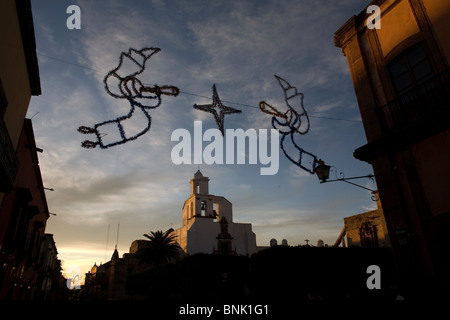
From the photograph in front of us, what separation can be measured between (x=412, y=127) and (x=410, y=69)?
7.09ft

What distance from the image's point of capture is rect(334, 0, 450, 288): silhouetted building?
725 cm

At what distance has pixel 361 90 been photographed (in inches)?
394

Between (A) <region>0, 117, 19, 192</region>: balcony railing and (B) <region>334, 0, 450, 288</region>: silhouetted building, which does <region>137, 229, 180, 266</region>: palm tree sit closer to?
(A) <region>0, 117, 19, 192</region>: balcony railing

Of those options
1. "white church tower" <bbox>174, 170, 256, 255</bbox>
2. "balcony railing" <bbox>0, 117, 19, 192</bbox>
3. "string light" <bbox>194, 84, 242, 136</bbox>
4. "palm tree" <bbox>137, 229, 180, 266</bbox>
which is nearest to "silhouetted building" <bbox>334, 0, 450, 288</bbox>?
"string light" <bbox>194, 84, 242, 136</bbox>

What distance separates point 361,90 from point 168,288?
24287 mm

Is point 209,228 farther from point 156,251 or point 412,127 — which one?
point 412,127

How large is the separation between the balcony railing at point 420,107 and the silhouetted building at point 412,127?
21 millimetres

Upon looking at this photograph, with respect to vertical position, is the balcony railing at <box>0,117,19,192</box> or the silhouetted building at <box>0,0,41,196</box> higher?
the silhouetted building at <box>0,0,41,196</box>

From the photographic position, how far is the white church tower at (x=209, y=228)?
162ft

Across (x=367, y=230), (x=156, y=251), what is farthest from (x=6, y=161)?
(x=156, y=251)

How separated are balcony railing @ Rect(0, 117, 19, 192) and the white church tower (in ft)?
139

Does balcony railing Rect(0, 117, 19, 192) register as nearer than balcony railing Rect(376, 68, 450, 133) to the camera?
No

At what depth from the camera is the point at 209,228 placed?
5097 centimetres
